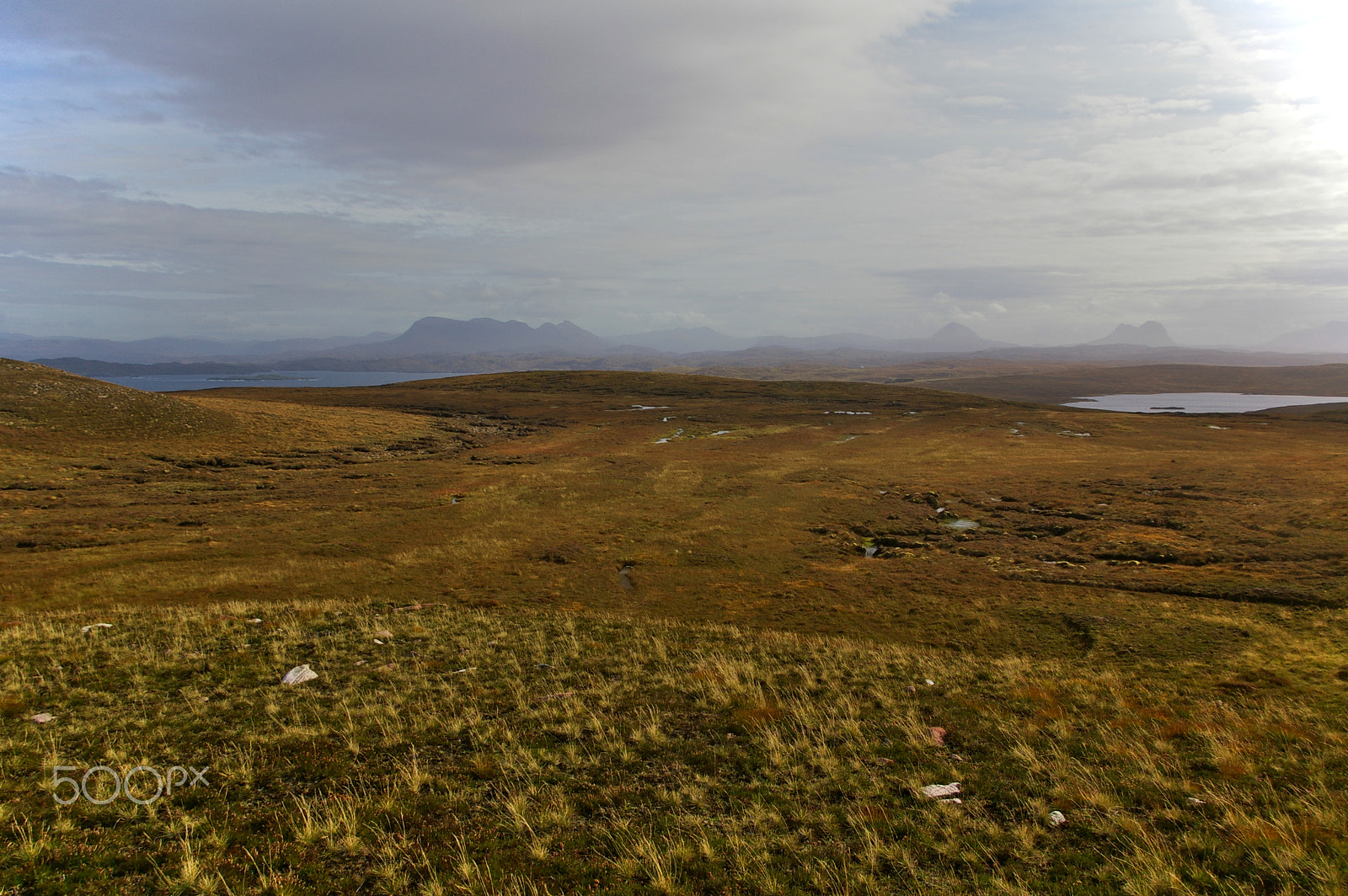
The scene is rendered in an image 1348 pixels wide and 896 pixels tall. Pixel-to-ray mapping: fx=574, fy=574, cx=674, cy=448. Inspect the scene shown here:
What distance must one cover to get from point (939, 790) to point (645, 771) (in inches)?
226

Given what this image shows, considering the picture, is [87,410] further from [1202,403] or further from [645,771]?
[1202,403]

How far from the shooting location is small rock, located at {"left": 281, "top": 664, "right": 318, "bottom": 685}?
16062mm

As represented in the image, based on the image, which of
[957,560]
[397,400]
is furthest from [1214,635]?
[397,400]

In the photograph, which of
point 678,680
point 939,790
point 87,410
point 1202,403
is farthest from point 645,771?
point 1202,403

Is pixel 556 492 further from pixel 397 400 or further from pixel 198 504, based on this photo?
pixel 397 400

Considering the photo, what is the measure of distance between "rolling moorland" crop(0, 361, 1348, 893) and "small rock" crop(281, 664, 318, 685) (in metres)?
0.62

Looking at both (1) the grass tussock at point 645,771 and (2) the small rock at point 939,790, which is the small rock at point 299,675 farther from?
(2) the small rock at point 939,790

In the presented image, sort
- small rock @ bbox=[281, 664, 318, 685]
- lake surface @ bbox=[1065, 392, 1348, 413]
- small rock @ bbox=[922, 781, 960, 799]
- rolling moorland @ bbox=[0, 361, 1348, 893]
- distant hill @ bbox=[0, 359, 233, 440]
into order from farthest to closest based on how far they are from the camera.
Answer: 1. lake surface @ bbox=[1065, 392, 1348, 413]
2. distant hill @ bbox=[0, 359, 233, 440]
3. small rock @ bbox=[281, 664, 318, 685]
4. small rock @ bbox=[922, 781, 960, 799]
5. rolling moorland @ bbox=[0, 361, 1348, 893]

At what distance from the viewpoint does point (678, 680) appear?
55.8 ft

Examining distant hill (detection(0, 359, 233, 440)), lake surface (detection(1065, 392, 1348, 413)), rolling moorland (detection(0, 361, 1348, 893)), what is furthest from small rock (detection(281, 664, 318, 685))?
lake surface (detection(1065, 392, 1348, 413))

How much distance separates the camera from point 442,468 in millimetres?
60250

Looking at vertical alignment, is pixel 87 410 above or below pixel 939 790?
above

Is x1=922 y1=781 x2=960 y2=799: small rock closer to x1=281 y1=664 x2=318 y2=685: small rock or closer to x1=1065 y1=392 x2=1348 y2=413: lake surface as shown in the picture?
x1=281 y1=664 x2=318 y2=685: small rock

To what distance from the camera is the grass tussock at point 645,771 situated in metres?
8.40
